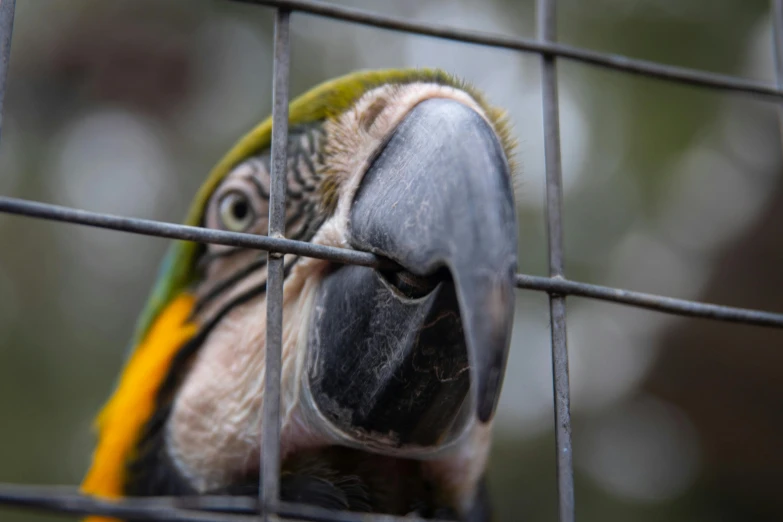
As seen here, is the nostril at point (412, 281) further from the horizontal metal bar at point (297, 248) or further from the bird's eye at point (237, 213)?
the bird's eye at point (237, 213)

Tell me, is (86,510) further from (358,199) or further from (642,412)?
(642,412)

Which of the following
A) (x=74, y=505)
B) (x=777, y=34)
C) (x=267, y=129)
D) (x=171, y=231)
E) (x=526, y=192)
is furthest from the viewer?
(x=526, y=192)

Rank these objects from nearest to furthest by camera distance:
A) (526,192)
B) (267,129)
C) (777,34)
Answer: (777,34) → (267,129) → (526,192)

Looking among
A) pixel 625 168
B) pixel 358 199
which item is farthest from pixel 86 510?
pixel 625 168

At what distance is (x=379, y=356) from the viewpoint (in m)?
0.91

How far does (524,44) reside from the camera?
998mm

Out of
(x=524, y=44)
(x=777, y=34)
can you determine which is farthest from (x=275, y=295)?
(x=777, y=34)

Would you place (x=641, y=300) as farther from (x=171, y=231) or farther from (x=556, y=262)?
(x=171, y=231)

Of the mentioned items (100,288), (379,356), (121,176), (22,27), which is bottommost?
(379,356)

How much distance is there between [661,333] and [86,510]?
2.96m

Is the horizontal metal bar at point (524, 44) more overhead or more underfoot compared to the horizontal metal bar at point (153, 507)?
more overhead

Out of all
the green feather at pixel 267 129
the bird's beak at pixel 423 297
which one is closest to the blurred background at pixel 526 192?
the green feather at pixel 267 129

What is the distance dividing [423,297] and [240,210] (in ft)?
2.05

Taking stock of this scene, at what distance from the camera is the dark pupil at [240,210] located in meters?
1.34
